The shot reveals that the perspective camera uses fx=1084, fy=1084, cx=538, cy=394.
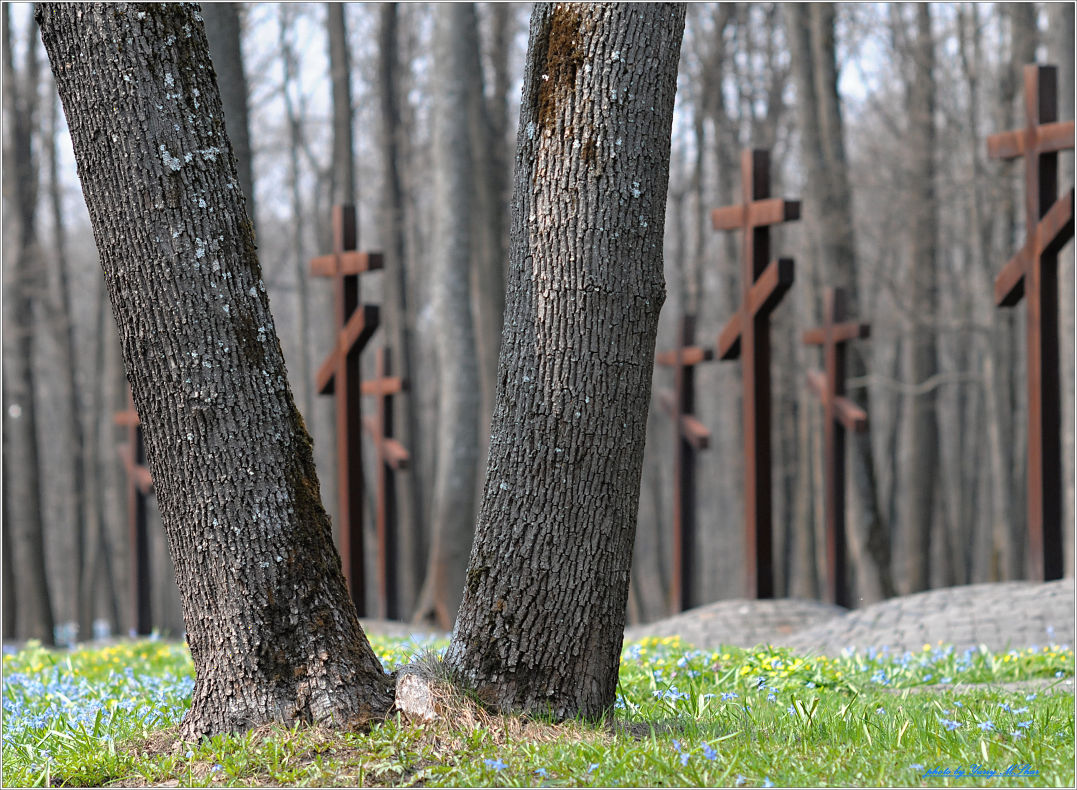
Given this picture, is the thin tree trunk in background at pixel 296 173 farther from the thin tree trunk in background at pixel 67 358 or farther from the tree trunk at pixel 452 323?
the tree trunk at pixel 452 323

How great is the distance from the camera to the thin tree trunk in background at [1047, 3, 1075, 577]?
9.12m

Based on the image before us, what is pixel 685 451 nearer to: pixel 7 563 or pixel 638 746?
pixel 638 746

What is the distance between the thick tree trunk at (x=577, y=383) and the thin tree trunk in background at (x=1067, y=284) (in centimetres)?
656

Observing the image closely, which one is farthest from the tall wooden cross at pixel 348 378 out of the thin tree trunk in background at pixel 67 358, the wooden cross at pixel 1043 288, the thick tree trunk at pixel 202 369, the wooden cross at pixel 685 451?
the thin tree trunk in background at pixel 67 358

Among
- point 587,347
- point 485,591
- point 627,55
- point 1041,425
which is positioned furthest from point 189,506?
point 1041,425

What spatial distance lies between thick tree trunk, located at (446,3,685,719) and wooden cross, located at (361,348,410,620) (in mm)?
8205

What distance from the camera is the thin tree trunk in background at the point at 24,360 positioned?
41.9 feet

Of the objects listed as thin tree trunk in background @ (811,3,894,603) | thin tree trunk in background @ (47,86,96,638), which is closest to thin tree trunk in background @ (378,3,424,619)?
thin tree trunk in background @ (47,86,96,638)

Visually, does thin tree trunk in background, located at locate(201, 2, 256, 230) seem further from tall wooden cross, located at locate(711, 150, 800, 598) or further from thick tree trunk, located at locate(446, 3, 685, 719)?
thick tree trunk, located at locate(446, 3, 685, 719)

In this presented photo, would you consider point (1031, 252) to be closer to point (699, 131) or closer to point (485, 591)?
point (485, 591)

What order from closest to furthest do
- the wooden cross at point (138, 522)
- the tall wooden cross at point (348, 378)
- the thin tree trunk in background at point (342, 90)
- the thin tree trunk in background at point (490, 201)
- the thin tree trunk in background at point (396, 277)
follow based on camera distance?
1. the tall wooden cross at point (348, 378)
2. the wooden cross at point (138, 522)
3. the thin tree trunk in background at point (490, 201)
4. the thin tree trunk in background at point (342, 90)
5. the thin tree trunk in background at point (396, 277)

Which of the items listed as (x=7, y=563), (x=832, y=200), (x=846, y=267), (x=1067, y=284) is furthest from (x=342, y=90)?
(x=1067, y=284)

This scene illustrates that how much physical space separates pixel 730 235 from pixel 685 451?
23.4 feet

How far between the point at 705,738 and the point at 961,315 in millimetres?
15660
